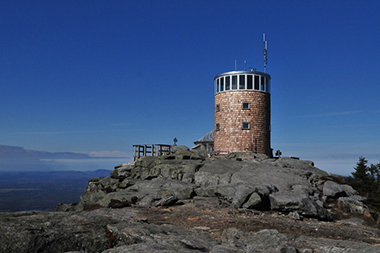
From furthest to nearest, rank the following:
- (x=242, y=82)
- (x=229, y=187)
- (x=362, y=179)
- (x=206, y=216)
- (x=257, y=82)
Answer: (x=257, y=82)
(x=242, y=82)
(x=362, y=179)
(x=229, y=187)
(x=206, y=216)

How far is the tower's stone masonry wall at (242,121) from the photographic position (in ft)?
132

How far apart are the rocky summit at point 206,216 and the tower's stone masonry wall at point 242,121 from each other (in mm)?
3103

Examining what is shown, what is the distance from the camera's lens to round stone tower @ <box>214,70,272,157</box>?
1582 inches

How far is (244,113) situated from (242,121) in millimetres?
995

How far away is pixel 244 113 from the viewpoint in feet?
132

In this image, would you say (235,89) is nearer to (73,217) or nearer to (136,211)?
(136,211)

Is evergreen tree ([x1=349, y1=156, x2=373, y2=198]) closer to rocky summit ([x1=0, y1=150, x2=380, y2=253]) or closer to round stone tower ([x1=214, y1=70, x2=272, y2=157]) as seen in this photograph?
rocky summit ([x1=0, y1=150, x2=380, y2=253])

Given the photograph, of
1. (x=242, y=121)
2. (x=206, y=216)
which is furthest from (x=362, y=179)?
(x=206, y=216)

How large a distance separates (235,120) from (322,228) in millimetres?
26112

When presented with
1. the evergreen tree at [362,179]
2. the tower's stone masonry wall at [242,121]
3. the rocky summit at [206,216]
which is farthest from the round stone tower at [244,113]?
the evergreen tree at [362,179]

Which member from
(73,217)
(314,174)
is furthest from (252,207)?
(314,174)

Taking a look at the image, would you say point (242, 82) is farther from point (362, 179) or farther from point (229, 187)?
point (229, 187)

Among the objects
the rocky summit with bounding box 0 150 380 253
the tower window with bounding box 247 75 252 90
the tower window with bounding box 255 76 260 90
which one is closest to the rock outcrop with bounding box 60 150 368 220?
the rocky summit with bounding box 0 150 380 253

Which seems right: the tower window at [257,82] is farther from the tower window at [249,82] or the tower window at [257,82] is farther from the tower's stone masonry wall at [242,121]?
the tower window at [249,82]
